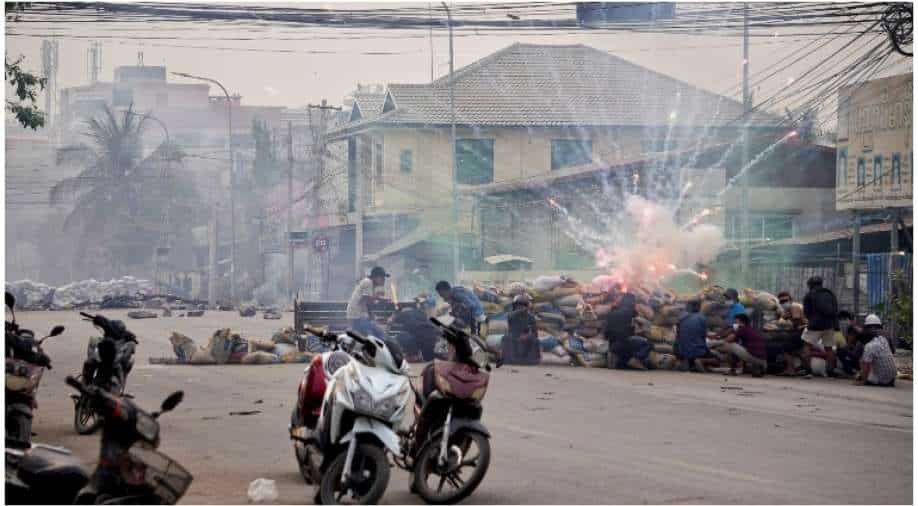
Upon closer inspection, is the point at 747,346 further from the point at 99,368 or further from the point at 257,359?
the point at 99,368

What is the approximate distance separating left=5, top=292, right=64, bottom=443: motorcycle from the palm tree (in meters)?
45.9

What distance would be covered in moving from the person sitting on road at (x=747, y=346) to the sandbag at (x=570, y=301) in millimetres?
3014

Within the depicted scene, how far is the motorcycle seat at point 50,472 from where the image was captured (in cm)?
649

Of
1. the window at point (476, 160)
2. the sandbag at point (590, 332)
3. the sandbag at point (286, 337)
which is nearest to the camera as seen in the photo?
the sandbag at point (590, 332)

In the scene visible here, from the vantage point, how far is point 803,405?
47.2 ft

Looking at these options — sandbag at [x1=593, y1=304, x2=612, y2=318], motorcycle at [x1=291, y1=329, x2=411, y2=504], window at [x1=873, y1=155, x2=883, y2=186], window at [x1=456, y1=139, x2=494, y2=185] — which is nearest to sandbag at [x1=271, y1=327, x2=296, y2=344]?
sandbag at [x1=593, y1=304, x2=612, y2=318]

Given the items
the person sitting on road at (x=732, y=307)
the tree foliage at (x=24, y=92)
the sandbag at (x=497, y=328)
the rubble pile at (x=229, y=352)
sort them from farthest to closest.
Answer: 1. the sandbag at (x=497, y=328)
2. the rubble pile at (x=229, y=352)
3. the person sitting on road at (x=732, y=307)
4. the tree foliage at (x=24, y=92)

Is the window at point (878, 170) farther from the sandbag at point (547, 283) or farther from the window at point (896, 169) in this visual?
the sandbag at point (547, 283)

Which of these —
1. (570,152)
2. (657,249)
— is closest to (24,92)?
(657,249)

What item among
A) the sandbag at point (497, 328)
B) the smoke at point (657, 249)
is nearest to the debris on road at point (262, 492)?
the sandbag at point (497, 328)

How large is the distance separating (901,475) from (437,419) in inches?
138

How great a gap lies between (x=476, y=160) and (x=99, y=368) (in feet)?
109

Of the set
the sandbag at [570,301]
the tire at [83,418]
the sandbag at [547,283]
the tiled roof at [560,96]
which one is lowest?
the tire at [83,418]

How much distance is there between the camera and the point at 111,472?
6.44 m
